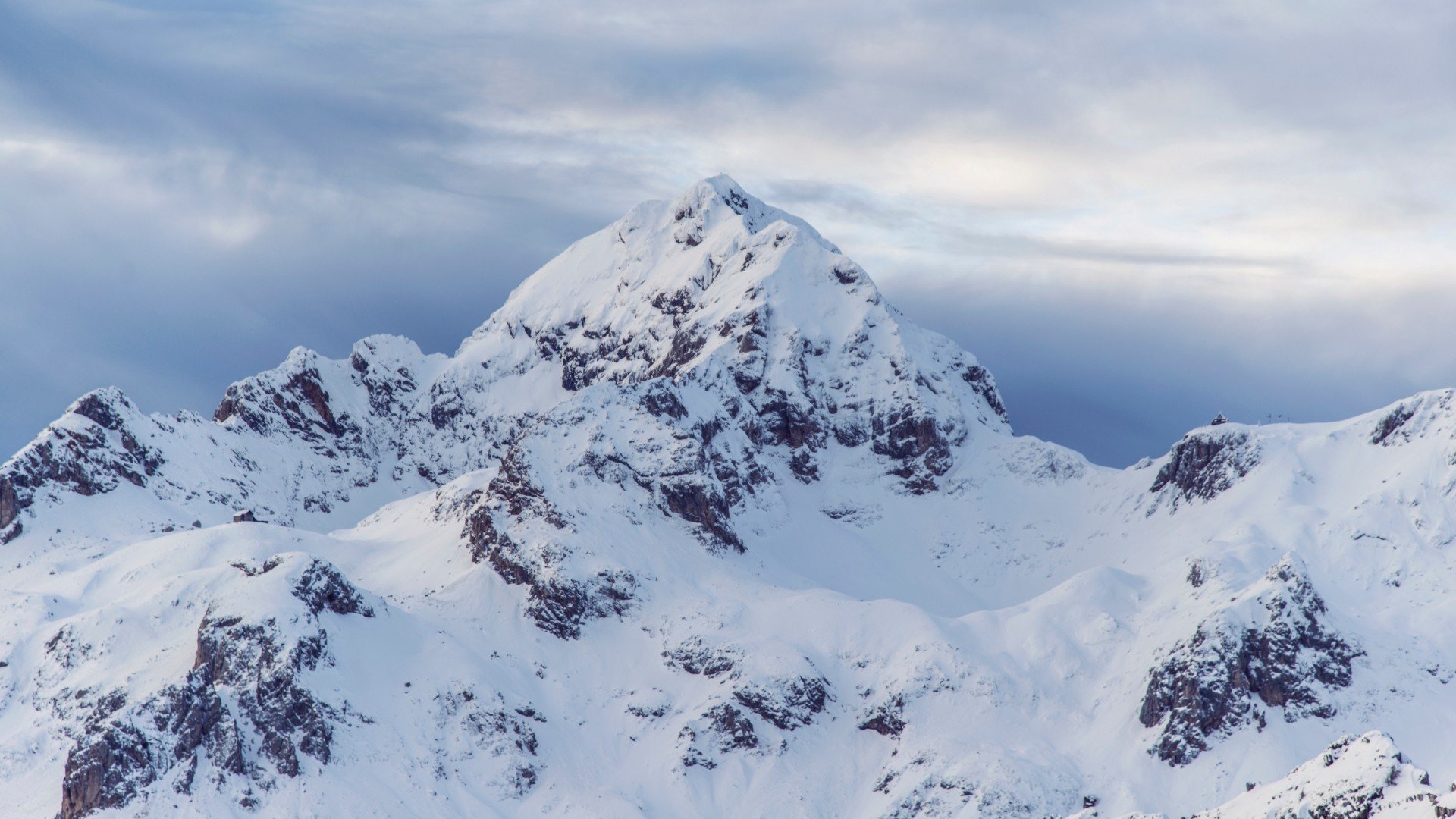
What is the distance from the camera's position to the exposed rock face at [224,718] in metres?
170

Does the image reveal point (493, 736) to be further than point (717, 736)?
No

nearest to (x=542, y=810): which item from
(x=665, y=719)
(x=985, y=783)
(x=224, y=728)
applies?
(x=665, y=719)

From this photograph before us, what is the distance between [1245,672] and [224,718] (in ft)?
378

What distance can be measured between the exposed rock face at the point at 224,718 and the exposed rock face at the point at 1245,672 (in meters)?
95.7

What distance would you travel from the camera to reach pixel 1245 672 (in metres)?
188

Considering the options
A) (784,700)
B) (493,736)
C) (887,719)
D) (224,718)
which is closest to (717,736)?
(784,700)

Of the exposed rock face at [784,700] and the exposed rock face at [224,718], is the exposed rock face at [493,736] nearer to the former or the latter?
the exposed rock face at [224,718]

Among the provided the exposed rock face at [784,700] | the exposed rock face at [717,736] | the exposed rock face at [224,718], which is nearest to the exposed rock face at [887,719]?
the exposed rock face at [784,700]

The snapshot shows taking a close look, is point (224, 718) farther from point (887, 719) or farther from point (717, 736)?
point (887, 719)

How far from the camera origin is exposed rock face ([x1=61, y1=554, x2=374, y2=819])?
170 meters

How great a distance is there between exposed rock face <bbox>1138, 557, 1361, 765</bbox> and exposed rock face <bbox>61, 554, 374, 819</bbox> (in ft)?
314

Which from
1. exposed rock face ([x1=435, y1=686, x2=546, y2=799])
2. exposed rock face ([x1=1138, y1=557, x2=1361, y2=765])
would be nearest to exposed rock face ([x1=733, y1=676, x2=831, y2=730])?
exposed rock face ([x1=435, y1=686, x2=546, y2=799])

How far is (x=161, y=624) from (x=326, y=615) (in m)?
20.7

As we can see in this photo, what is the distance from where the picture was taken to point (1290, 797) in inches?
4594
